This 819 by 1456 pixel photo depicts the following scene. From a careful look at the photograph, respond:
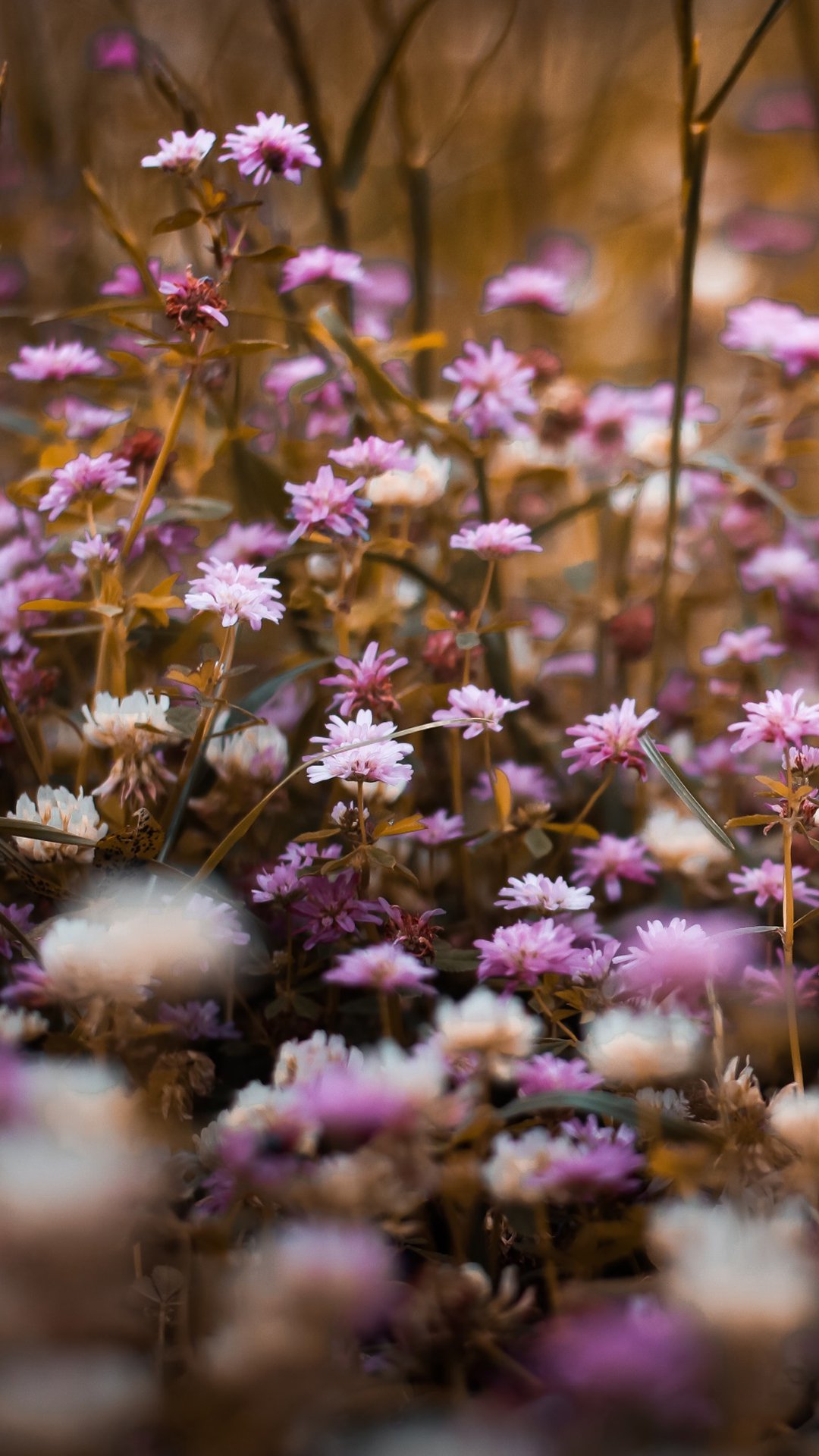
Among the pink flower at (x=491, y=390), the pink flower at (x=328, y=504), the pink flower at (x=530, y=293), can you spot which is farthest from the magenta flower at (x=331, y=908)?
the pink flower at (x=530, y=293)

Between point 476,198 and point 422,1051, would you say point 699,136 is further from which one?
point 476,198

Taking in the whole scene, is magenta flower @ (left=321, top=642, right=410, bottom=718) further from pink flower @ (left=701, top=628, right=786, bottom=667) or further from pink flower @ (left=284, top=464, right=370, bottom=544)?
pink flower @ (left=701, top=628, right=786, bottom=667)

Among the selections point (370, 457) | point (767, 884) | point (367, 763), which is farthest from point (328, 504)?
point (767, 884)

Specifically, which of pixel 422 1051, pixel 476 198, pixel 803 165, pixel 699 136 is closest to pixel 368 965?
pixel 422 1051

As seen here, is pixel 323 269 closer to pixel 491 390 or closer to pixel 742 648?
pixel 491 390

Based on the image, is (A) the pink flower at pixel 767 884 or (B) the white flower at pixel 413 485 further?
(B) the white flower at pixel 413 485

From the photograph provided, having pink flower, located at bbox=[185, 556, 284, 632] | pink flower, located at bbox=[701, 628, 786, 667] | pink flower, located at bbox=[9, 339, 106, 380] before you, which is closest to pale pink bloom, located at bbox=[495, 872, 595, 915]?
pink flower, located at bbox=[185, 556, 284, 632]

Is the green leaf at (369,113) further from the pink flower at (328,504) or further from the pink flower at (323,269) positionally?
the pink flower at (328,504)
